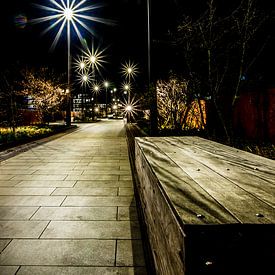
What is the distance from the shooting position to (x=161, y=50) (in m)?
15.1

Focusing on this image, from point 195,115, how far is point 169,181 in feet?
39.9

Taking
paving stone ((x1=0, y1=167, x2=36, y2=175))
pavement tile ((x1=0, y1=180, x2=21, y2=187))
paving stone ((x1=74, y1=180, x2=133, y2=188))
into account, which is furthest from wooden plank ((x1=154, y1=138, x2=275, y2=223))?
paving stone ((x1=0, y1=167, x2=36, y2=175))

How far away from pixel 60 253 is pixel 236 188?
2.13 m

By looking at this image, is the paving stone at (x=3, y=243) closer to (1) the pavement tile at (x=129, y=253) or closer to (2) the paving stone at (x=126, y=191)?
(1) the pavement tile at (x=129, y=253)

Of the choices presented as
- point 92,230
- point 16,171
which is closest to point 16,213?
point 92,230

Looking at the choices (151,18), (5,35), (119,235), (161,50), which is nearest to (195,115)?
(161,50)

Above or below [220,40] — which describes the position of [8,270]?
below

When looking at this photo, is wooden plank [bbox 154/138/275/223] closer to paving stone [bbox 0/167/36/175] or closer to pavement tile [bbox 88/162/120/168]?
pavement tile [bbox 88/162/120/168]

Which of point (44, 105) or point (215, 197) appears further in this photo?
point (44, 105)

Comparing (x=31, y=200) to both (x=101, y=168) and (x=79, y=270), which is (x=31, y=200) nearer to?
(x=79, y=270)

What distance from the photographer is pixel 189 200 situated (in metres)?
1.51

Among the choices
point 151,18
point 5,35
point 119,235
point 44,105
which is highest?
point 5,35

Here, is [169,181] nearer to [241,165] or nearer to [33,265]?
[241,165]

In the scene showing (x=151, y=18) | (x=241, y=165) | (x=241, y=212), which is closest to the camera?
(x=241, y=212)
